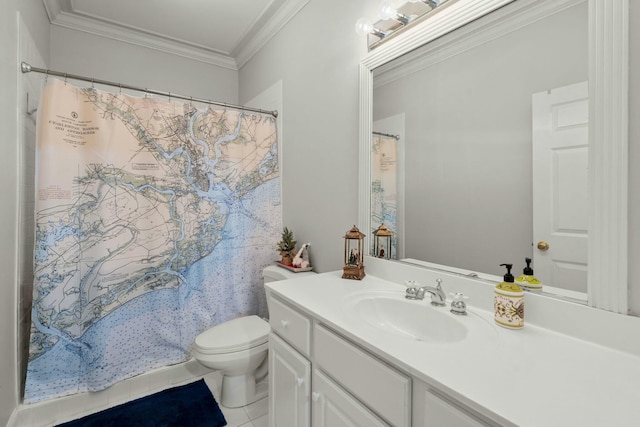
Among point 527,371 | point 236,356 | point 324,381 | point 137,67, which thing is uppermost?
point 137,67

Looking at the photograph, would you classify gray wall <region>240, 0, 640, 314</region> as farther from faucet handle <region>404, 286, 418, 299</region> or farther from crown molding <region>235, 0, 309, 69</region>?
faucet handle <region>404, 286, 418, 299</region>

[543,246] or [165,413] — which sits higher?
[543,246]

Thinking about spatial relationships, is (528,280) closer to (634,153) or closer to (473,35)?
(634,153)

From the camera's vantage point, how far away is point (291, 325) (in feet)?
3.90

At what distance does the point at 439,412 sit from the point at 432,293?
0.51 m

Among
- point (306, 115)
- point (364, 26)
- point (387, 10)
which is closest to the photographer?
point (387, 10)

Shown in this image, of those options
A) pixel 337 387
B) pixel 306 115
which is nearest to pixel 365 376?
pixel 337 387

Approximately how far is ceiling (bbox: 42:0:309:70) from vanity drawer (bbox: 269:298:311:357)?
6.43 ft

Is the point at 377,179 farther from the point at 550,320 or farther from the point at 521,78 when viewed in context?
the point at 550,320

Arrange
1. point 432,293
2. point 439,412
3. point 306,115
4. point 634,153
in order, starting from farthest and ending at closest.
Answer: point 306,115 → point 432,293 → point 634,153 → point 439,412

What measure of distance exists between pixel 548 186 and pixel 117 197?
2149 mm

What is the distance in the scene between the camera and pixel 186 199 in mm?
2018

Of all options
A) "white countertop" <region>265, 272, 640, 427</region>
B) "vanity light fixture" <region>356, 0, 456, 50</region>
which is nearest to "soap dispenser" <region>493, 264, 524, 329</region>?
"white countertop" <region>265, 272, 640, 427</region>

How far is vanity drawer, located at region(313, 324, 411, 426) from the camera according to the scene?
0.73 m
